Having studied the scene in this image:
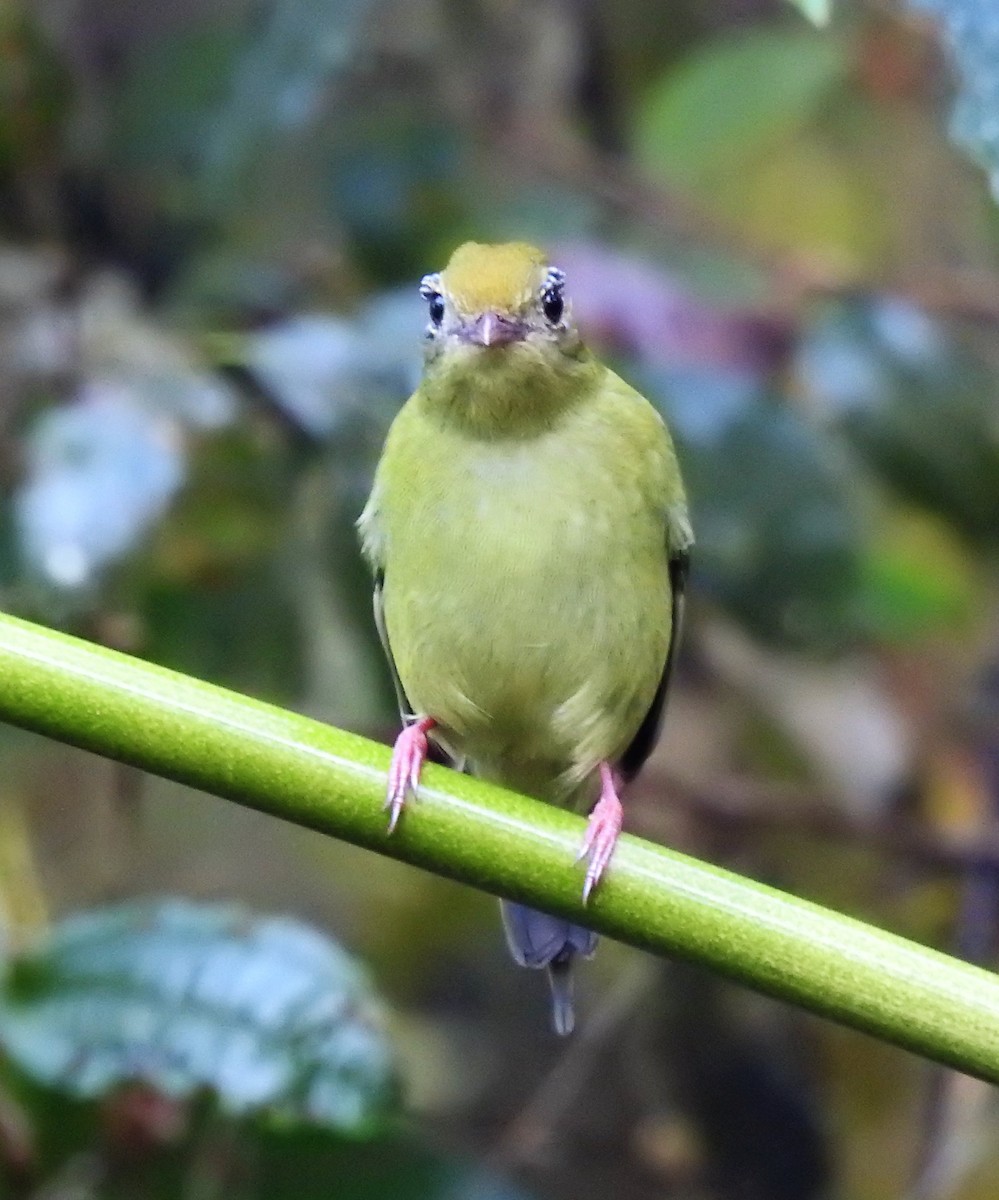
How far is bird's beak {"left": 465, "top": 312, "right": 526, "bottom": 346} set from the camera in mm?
2035

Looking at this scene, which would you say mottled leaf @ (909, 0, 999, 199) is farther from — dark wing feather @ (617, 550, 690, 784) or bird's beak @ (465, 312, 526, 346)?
dark wing feather @ (617, 550, 690, 784)

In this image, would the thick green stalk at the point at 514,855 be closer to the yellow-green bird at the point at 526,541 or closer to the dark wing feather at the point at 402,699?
the yellow-green bird at the point at 526,541

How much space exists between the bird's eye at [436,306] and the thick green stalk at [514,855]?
877 millimetres

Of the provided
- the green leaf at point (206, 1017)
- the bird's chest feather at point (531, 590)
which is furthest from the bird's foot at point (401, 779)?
the green leaf at point (206, 1017)

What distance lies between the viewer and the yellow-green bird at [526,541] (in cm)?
199

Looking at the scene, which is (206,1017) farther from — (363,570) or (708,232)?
(708,232)

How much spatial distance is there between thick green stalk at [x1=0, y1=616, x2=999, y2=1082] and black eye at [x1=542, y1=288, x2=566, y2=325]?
89cm

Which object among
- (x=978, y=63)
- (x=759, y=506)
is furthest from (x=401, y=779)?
(x=759, y=506)

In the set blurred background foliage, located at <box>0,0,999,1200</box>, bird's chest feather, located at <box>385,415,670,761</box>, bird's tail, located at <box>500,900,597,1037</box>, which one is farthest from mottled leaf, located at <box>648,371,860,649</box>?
bird's tail, located at <box>500,900,597,1037</box>

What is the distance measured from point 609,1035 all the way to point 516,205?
1.61 meters

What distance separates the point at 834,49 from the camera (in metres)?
3.29

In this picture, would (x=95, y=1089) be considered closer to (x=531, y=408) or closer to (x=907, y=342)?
(x=531, y=408)

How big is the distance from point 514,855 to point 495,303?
88cm

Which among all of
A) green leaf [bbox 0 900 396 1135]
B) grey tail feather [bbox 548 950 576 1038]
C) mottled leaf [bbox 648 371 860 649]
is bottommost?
green leaf [bbox 0 900 396 1135]
